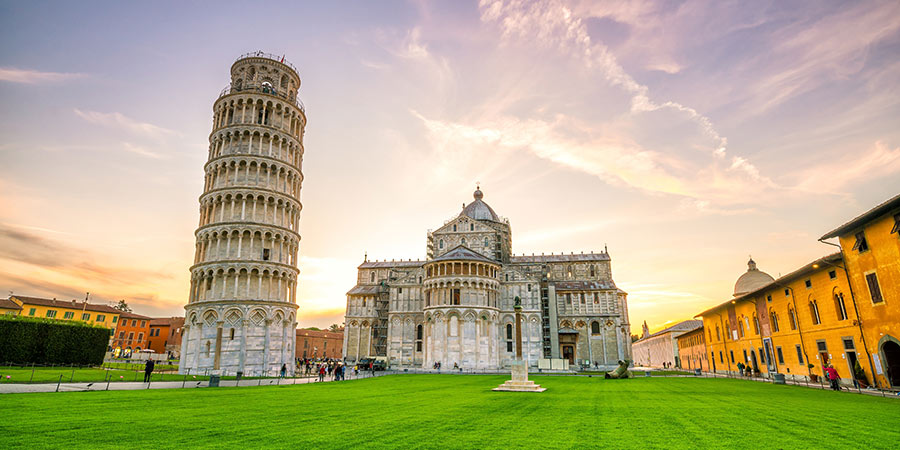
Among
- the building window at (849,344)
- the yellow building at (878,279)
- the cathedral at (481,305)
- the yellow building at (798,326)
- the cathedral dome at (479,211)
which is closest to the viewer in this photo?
the yellow building at (878,279)

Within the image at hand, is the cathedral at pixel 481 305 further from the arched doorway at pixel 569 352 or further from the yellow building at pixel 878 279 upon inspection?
the yellow building at pixel 878 279

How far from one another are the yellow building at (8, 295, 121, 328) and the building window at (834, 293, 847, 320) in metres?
82.6

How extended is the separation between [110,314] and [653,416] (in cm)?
9127

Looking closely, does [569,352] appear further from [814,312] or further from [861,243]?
[861,243]

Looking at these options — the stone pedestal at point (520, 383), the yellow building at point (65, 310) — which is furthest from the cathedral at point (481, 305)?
the yellow building at point (65, 310)

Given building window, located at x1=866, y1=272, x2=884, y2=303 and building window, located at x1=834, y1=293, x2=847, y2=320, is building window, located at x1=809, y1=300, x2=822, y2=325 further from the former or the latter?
building window, located at x1=866, y1=272, x2=884, y2=303

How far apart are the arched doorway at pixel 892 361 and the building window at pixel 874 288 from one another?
207 centimetres

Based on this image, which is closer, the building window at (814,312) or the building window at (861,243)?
the building window at (861,243)

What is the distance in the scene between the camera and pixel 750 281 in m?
69.1

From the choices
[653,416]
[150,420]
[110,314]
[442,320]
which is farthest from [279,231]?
[110,314]

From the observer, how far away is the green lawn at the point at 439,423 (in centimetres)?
929

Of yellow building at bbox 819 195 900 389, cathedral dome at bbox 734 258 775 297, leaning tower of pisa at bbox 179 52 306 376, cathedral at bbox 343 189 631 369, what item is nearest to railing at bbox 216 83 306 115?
leaning tower of pisa at bbox 179 52 306 376

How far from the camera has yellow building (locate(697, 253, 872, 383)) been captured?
2562 cm

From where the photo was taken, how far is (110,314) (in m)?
77.4
